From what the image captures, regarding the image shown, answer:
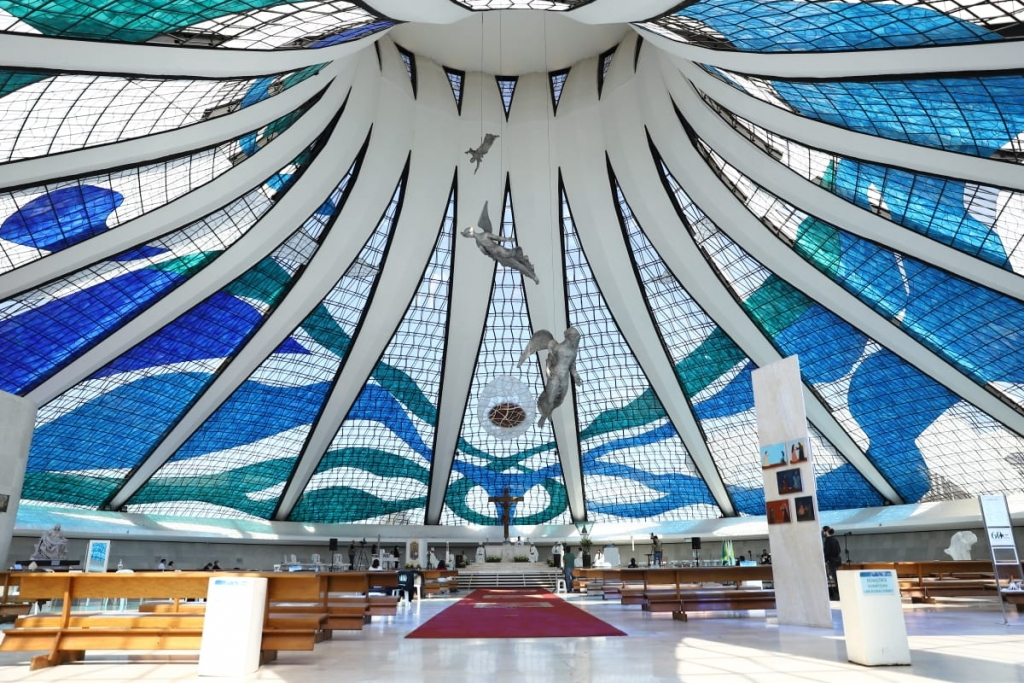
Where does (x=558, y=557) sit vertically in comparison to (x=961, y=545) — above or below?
below

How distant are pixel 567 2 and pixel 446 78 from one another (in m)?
14.8

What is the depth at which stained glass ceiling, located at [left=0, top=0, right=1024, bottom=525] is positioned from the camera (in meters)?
16.8

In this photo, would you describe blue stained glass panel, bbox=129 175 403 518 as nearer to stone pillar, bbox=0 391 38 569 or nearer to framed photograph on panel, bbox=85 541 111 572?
stone pillar, bbox=0 391 38 569

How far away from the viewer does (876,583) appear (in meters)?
8.75

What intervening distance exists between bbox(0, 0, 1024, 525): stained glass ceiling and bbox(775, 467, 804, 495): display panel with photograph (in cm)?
944

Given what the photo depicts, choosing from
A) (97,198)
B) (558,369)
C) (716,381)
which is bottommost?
(558,369)

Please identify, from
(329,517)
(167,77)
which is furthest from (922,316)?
(329,517)

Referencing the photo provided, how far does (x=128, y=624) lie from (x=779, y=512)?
11.4 m

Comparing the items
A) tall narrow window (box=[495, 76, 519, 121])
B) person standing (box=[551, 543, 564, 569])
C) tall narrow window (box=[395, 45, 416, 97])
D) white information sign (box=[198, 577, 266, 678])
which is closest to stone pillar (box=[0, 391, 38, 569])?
white information sign (box=[198, 577, 266, 678])

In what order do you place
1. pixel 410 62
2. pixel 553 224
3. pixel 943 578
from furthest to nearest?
pixel 553 224, pixel 410 62, pixel 943 578

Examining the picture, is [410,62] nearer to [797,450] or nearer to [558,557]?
[797,450]

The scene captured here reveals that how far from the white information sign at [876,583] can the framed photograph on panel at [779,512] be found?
208 inches

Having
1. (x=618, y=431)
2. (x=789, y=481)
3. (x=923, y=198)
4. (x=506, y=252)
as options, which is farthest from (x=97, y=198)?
(x=618, y=431)

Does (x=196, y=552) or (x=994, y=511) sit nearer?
(x=994, y=511)
